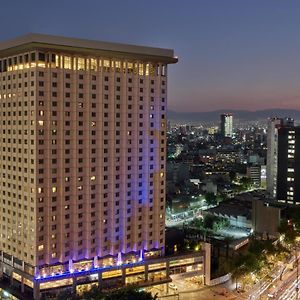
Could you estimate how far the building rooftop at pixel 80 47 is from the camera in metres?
26.0

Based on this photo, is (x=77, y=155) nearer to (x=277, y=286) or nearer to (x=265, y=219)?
(x=277, y=286)

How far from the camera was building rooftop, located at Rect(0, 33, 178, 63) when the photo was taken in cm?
2602

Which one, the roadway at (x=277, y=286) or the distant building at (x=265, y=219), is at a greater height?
the distant building at (x=265, y=219)

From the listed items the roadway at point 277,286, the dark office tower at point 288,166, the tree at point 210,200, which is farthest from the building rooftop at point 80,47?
the tree at point 210,200

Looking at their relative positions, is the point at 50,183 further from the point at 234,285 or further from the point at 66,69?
the point at 234,285

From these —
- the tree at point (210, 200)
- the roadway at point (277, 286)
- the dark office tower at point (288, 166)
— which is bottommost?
the roadway at point (277, 286)

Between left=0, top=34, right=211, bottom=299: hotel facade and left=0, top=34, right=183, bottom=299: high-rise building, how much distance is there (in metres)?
0.06

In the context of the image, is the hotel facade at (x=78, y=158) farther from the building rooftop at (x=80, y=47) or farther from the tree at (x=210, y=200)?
the tree at (x=210, y=200)

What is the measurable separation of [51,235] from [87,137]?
20.1 feet

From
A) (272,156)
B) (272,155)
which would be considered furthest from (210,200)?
(272,155)

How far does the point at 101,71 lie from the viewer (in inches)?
1117

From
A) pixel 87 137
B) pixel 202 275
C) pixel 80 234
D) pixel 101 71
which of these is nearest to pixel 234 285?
pixel 202 275

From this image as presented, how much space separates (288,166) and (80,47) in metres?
35.3

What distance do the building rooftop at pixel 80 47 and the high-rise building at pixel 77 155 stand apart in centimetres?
6
